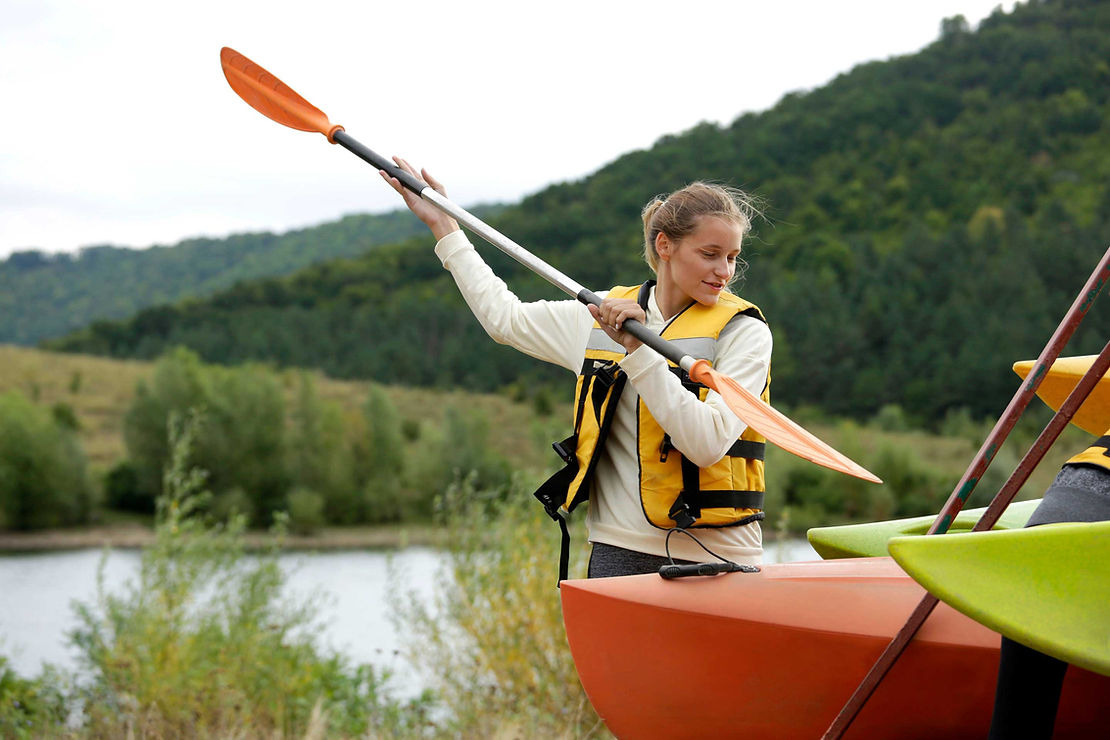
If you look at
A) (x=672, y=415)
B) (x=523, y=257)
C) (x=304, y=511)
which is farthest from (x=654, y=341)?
(x=304, y=511)

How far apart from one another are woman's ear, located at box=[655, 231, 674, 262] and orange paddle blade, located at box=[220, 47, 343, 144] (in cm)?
143

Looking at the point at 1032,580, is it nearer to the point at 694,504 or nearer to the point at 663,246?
the point at 694,504

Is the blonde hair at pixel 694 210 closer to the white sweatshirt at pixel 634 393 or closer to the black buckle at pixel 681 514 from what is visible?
the white sweatshirt at pixel 634 393

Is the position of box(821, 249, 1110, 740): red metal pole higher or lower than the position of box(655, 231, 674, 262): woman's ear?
lower

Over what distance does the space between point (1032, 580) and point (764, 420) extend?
686 mm

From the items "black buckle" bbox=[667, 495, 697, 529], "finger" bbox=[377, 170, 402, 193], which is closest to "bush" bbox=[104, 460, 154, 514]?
"finger" bbox=[377, 170, 402, 193]

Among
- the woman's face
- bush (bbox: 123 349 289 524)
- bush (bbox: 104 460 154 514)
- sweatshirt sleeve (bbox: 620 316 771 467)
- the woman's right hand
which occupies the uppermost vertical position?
the woman's right hand

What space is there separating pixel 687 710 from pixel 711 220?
3.69ft

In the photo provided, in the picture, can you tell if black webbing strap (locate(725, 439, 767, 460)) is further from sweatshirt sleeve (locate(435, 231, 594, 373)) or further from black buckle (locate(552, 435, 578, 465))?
sweatshirt sleeve (locate(435, 231, 594, 373))

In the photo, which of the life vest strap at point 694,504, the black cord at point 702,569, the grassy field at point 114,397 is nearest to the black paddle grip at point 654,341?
the life vest strap at point 694,504

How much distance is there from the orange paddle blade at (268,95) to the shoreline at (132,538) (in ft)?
77.4

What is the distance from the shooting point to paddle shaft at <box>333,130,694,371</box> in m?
2.35

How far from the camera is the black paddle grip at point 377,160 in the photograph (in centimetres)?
301

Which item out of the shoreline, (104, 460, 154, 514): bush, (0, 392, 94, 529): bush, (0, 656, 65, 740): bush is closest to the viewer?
(0, 656, 65, 740): bush
